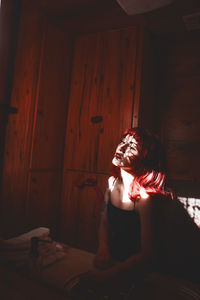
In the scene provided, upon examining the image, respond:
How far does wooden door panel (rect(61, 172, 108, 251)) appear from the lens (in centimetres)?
254

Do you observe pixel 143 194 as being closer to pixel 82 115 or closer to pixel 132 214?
pixel 132 214

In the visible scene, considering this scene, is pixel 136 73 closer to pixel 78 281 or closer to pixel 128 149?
pixel 128 149

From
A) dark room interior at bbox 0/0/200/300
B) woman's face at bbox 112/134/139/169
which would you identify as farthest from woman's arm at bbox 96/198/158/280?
dark room interior at bbox 0/0/200/300

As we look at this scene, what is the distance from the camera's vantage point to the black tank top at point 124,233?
153cm

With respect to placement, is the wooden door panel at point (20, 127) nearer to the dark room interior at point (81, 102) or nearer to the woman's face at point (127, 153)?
the dark room interior at point (81, 102)

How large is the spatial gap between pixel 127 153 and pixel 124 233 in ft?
1.76

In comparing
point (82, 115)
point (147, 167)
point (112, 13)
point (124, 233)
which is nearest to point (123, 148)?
point (147, 167)

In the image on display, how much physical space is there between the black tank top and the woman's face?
12.3 inches

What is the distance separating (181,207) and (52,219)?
1.47 meters

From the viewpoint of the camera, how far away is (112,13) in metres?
2.62

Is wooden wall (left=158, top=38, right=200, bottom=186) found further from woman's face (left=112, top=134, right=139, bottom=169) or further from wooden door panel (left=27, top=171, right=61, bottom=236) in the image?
wooden door panel (left=27, top=171, right=61, bottom=236)

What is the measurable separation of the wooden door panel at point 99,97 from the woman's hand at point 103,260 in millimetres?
1052

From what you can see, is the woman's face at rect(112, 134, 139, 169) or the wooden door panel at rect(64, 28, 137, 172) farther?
the wooden door panel at rect(64, 28, 137, 172)

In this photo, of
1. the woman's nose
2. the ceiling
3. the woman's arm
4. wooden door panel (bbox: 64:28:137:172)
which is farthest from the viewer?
wooden door panel (bbox: 64:28:137:172)
